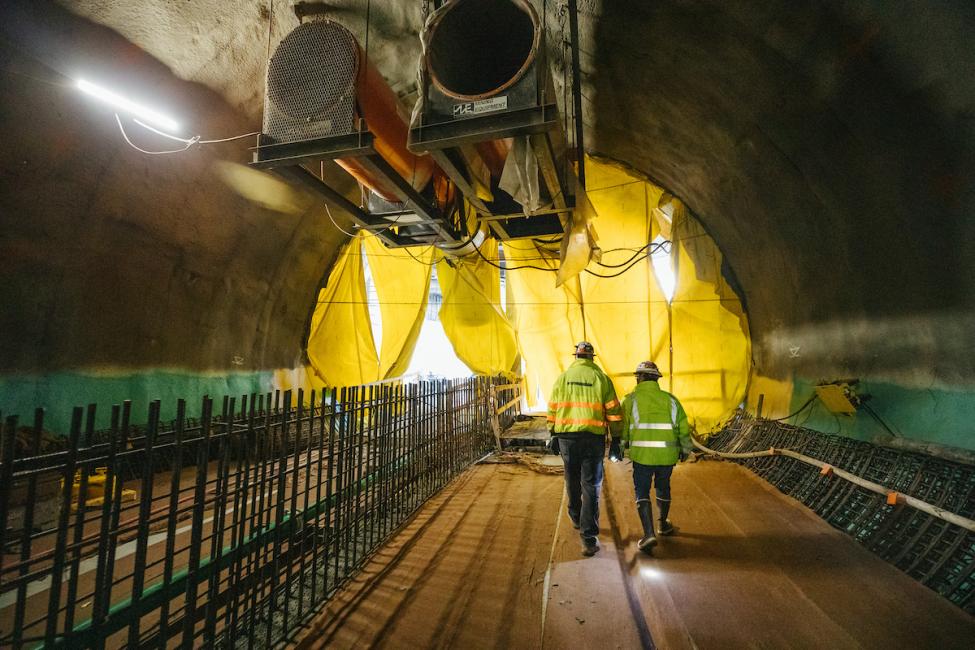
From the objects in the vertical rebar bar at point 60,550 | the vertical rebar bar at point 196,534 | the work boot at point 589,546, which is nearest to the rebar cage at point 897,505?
the work boot at point 589,546

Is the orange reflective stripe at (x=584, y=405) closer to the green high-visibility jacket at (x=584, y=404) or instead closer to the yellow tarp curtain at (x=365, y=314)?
the green high-visibility jacket at (x=584, y=404)

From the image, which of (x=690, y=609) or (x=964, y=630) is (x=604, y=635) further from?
(x=964, y=630)

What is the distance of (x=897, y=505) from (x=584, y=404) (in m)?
2.95

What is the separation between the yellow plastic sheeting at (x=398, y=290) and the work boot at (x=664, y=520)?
7026 mm

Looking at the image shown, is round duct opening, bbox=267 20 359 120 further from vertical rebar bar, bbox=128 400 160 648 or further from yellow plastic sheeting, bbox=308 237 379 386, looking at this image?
yellow plastic sheeting, bbox=308 237 379 386

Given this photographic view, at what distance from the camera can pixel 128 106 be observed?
5.18m

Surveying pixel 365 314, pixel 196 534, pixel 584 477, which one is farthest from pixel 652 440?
pixel 365 314

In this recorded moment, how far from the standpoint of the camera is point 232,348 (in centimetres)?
837

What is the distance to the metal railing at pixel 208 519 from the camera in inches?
71.6

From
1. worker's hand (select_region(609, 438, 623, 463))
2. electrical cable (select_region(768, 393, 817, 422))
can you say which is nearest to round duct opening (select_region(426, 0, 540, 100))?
worker's hand (select_region(609, 438, 623, 463))

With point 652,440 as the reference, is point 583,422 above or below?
above

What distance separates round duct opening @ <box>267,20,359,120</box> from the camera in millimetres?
3176

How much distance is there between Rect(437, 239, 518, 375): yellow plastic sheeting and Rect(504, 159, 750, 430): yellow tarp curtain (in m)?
1.51

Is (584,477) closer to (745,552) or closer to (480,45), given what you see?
(745,552)
